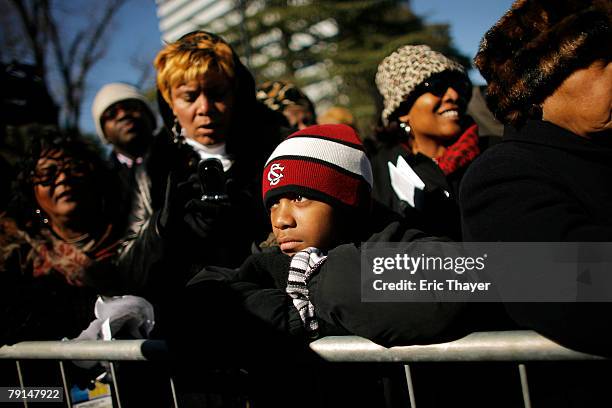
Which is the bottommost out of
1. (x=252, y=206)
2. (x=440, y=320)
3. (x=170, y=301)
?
(x=440, y=320)

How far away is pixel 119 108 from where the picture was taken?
170 inches

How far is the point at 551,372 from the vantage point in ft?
3.80

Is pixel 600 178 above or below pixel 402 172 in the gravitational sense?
below

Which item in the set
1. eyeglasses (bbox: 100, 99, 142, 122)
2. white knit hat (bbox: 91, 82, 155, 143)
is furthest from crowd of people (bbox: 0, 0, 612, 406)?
white knit hat (bbox: 91, 82, 155, 143)

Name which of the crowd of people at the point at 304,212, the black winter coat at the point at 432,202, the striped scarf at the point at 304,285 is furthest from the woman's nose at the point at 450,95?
the striped scarf at the point at 304,285

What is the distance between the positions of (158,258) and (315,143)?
83 cm

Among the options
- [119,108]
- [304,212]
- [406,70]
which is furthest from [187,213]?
[119,108]

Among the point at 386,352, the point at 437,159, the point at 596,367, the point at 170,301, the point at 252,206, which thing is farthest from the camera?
the point at 437,159

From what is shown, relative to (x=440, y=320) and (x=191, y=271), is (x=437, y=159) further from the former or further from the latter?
(x=440, y=320)

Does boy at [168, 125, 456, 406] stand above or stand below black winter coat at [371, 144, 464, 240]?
below

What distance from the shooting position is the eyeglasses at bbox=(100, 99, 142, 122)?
431 cm

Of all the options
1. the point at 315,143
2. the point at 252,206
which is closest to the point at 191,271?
the point at 252,206

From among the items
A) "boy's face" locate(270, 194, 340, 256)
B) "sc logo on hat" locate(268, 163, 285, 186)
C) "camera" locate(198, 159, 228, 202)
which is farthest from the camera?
"camera" locate(198, 159, 228, 202)

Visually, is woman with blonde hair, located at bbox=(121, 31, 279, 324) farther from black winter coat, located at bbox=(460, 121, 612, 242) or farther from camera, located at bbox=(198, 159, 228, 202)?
black winter coat, located at bbox=(460, 121, 612, 242)
